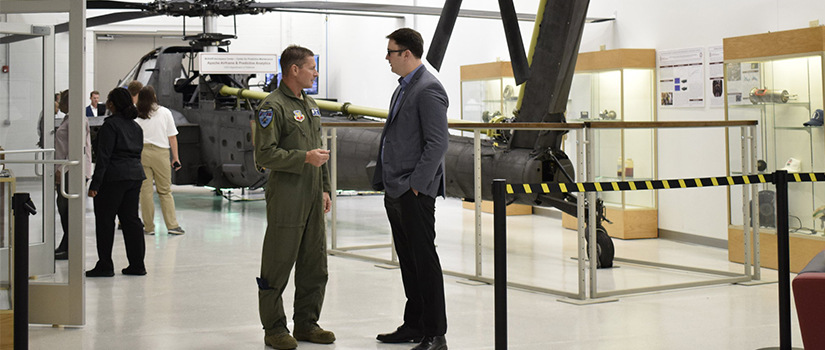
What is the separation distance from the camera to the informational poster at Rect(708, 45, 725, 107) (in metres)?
7.78

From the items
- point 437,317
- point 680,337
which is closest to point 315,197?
point 437,317

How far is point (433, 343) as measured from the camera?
411 cm

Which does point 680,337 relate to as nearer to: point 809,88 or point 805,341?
point 805,341

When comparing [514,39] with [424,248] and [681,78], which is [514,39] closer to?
[424,248]

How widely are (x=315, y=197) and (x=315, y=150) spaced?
296mm

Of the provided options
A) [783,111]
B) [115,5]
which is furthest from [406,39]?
[115,5]

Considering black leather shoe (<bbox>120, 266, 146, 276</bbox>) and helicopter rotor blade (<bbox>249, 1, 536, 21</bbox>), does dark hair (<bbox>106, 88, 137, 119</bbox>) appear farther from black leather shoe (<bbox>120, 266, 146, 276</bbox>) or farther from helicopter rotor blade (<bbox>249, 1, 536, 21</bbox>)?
helicopter rotor blade (<bbox>249, 1, 536, 21</bbox>)

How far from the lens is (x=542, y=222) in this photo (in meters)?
9.82

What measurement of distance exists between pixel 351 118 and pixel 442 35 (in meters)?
3.88

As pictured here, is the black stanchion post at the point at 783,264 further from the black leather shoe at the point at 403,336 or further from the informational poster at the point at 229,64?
the informational poster at the point at 229,64

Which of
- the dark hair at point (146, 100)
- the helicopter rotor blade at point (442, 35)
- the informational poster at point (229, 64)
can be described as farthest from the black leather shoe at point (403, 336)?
the informational poster at point (229, 64)

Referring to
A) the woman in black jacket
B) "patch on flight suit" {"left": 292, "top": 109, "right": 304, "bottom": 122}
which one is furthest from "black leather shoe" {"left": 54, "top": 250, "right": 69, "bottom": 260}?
"patch on flight suit" {"left": 292, "top": 109, "right": 304, "bottom": 122}

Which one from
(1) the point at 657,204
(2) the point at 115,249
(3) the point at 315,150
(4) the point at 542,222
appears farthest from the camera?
(4) the point at 542,222

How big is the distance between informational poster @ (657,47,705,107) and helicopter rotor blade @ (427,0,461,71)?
3.48 m
